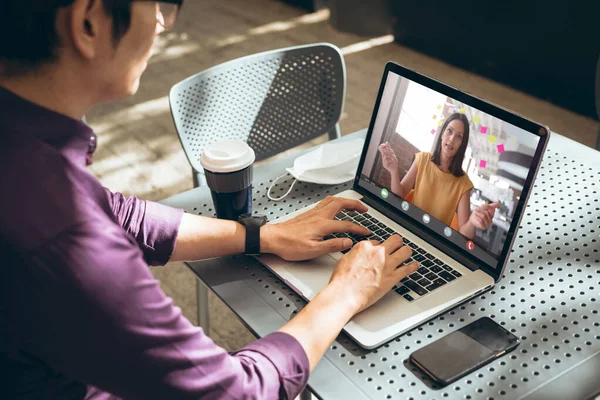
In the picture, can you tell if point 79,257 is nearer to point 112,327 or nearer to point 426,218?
point 112,327

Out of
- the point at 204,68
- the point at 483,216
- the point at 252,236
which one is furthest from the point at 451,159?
the point at 204,68

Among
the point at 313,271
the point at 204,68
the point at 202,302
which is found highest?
the point at 313,271

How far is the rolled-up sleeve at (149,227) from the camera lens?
1190 millimetres

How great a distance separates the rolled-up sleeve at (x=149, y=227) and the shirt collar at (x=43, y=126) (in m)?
0.33

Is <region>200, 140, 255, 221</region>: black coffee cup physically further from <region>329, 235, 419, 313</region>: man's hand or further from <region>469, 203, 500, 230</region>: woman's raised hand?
<region>469, 203, 500, 230</region>: woman's raised hand

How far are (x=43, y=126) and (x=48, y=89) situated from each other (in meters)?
0.05

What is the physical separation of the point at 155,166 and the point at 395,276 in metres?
2.13

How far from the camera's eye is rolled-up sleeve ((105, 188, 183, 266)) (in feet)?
3.91

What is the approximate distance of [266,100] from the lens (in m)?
1.79

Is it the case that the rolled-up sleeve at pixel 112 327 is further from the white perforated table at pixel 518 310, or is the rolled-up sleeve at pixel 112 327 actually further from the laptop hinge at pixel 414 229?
the laptop hinge at pixel 414 229

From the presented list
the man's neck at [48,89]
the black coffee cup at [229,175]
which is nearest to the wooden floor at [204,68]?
the black coffee cup at [229,175]

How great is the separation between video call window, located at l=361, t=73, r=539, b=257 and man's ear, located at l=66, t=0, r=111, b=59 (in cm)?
61

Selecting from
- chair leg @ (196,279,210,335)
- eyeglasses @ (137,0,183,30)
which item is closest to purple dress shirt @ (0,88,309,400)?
eyeglasses @ (137,0,183,30)

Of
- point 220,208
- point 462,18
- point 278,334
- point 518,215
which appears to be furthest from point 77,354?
point 462,18
